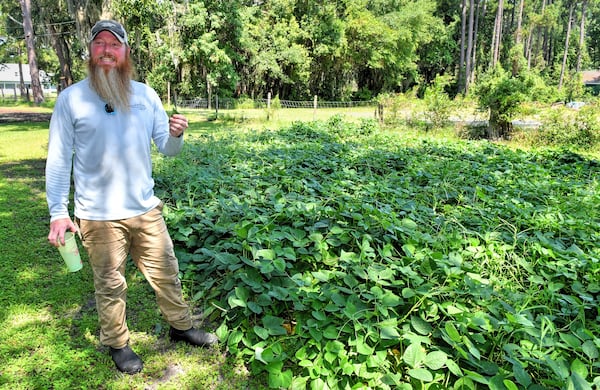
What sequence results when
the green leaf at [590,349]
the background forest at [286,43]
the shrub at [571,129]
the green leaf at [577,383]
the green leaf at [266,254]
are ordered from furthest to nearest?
the background forest at [286,43] → the shrub at [571,129] → the green leaf at [266,254] → the green leaf at [590,349] → the green leaf at [577,383]

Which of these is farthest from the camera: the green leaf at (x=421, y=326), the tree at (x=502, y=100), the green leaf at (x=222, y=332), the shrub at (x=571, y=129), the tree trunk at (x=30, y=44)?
the tree trunk at (x=30, y=44)

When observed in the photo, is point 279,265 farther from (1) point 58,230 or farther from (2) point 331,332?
(1) point 58,230

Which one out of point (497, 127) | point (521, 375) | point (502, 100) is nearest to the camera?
point (521, 375)

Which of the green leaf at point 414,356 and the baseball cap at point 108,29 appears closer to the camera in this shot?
the green leaf at point 414,356

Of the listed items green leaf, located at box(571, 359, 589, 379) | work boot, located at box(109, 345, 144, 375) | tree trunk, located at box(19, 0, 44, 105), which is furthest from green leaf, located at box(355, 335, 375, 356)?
tree trunk, located at box(19, 0, 44, 105)

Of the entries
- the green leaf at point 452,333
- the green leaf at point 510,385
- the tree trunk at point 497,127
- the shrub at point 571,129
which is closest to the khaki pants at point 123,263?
the green leaf at point 452,333

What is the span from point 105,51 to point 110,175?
57cm

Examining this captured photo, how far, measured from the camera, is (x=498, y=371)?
1745 mm

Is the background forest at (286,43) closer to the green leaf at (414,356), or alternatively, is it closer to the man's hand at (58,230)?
the man's hand at (58,230)

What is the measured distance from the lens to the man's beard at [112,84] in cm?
186

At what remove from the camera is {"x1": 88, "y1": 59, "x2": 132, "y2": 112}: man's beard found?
6.09ft

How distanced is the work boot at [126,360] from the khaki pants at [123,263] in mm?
39

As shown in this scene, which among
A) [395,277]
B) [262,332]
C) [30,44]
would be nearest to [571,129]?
[395,277]

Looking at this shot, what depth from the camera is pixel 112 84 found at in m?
1.87
